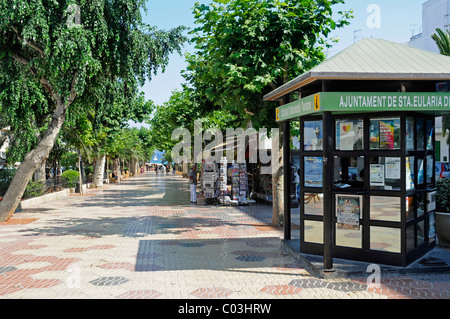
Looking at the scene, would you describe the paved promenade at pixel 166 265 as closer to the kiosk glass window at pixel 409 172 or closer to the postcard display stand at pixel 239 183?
the kiosk glass window at pixel 409 172

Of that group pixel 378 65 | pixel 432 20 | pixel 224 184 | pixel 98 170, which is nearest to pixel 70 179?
pixel 98 170

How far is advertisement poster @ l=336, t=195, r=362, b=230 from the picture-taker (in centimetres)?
669

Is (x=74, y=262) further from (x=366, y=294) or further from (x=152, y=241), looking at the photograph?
(x=366, y=294)

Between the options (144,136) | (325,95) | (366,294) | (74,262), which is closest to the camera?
(366,294)

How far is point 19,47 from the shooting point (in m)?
13.4

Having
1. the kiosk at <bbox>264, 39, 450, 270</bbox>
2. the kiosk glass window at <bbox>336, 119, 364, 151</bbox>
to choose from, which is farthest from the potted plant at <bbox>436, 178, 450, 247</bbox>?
the kiosk glass window at <bbox>336, 119, 364, 151</bbox>

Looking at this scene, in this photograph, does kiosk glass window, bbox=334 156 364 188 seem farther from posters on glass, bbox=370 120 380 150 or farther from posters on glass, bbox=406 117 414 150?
posters on glass, bbox=406 117 414 150

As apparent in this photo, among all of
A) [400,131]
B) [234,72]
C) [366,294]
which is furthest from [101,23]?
[366,294]

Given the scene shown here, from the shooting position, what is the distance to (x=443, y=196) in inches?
328

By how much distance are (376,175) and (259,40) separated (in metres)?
4.96

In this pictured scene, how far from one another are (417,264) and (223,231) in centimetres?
543

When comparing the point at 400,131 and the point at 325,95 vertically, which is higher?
the point at 325,95

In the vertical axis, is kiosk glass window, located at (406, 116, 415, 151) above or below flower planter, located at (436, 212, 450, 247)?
above

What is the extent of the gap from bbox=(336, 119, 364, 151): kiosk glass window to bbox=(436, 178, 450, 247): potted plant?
2792 mm
